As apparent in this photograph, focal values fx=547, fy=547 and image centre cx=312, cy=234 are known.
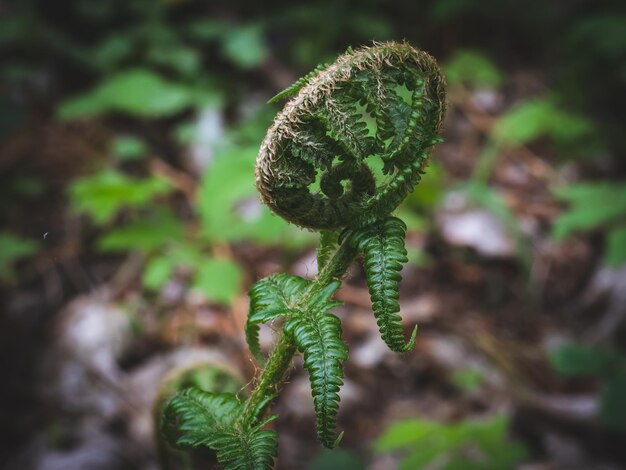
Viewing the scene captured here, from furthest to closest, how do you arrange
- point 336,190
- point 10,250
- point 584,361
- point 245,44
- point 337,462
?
1. point 245,44
2. point 10,250
3. point 584,361
4. point 337,462
5. point 336,190

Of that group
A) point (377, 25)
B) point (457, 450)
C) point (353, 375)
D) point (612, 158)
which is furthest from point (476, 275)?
point (377, 25)

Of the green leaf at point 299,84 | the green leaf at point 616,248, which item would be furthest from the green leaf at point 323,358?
the green leaf at point 616,248

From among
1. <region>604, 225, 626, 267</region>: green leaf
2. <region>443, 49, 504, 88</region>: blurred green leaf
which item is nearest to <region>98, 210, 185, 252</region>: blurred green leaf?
<region>604, 225, 626, 267</region>: green leaf

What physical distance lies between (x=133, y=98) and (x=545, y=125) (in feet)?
10.8

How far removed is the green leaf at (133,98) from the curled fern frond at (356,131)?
3579 mm

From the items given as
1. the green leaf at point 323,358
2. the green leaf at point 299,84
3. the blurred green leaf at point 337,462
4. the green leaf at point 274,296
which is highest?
the green leaf at point 299,84

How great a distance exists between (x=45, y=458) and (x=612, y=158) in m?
4.79

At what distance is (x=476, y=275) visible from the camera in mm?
3855

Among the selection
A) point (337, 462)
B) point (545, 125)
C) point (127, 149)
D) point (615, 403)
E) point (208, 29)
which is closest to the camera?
point (337, 462)

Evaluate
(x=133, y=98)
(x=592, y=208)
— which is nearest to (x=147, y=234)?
(x=133, y=98)

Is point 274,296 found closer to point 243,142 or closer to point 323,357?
point 323,357

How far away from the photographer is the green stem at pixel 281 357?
3.29ft

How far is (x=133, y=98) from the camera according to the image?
435cm

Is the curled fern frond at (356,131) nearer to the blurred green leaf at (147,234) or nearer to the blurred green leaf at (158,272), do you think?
the blurred green leaf at (158,272)
